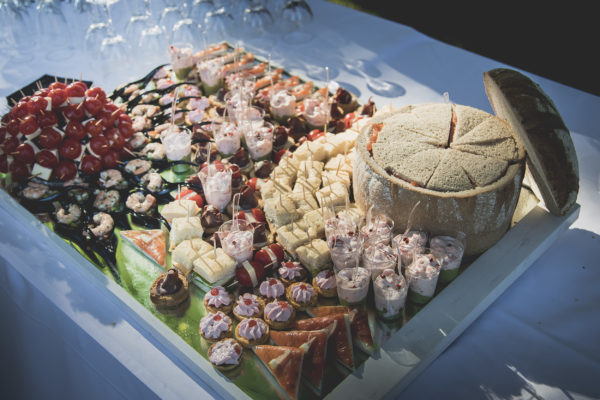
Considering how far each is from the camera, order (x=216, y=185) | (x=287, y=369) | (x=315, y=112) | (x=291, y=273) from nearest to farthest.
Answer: (x=287, y=369) < (x=291, y=273) < (x=216, y=185) < (x=315, y=112)

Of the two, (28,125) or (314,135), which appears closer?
(28,125)

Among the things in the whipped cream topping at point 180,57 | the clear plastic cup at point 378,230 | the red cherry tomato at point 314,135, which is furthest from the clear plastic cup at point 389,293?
the whipped cream topping at point 180,57

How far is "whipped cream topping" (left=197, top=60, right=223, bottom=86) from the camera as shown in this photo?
3994mm

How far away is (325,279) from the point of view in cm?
248

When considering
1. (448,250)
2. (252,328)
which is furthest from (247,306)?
(448,250)

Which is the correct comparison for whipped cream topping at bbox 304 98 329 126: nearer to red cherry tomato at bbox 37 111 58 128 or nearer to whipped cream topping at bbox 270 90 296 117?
whipped cream topping at bbox 270 90 296 117

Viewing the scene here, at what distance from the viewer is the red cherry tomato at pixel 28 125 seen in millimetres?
3111

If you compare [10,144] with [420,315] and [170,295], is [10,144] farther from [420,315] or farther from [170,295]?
[420,315]

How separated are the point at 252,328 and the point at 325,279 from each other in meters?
0.43

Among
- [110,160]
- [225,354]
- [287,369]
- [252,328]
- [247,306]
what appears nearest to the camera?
[287,369]

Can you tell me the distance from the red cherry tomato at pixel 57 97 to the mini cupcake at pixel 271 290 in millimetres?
1796

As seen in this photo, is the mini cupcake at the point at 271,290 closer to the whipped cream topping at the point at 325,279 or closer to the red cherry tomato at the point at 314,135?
the whipped cream topping at the point at 325,279

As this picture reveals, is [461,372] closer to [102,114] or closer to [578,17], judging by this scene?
[102,114]

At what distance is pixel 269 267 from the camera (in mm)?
2627
